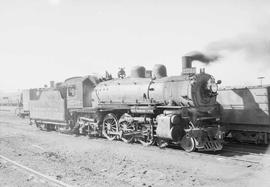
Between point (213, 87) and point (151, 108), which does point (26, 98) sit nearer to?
point (151, 108)

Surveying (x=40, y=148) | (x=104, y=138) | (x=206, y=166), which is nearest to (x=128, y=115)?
(x=104, y=138)

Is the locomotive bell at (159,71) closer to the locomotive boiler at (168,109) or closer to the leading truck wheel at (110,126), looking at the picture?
the locomotive boiler at (168,109)

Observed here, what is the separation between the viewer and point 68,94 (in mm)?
18109

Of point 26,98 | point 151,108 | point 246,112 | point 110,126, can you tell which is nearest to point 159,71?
point 151,108

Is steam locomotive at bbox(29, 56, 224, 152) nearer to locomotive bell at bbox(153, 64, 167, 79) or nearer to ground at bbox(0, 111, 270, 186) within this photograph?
locomotive bell at bbox(153, 64, 167, 79)

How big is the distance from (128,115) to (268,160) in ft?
20.6

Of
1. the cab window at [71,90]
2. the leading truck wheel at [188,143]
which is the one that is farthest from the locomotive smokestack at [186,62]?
the cab window at [71,90]

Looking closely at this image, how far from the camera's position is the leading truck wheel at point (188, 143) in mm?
11586

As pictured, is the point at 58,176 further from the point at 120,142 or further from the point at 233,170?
the point at 120,142

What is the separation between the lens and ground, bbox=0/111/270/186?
7781 mm

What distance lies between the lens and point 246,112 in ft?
43.5

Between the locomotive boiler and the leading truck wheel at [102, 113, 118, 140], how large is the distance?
2.1 inches

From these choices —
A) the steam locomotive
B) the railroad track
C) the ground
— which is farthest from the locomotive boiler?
the railroad track

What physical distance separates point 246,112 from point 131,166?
256 inches
